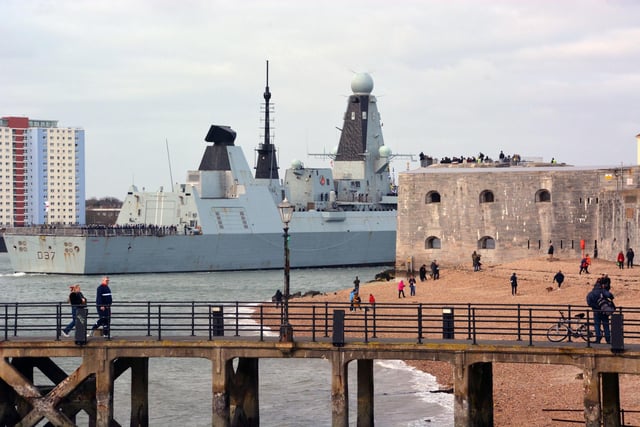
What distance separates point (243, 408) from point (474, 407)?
4751 millimetres

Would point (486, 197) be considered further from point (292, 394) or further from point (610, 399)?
point (610, 399)

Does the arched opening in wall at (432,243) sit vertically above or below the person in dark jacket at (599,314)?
above

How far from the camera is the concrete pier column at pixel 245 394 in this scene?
24.3 meters

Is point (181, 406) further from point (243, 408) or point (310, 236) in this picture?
point (310, 236)

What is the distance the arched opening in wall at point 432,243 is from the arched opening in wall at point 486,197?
3351 millimetres

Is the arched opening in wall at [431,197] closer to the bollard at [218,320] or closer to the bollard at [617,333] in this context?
the bollard at [218,320]

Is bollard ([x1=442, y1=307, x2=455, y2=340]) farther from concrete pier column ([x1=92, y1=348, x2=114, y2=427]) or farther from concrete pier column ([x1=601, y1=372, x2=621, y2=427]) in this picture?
concrete pier column ([x1=92, y1=348, x2=114, y2=427])

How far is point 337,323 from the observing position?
22250 millimetres

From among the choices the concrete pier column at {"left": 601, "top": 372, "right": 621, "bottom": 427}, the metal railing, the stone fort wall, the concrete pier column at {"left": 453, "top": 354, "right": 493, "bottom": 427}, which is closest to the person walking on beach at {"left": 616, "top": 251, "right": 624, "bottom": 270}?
the stone fort wall

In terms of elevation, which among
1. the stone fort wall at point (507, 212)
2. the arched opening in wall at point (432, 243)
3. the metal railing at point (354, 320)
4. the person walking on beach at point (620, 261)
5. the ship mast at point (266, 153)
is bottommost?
the metal railing at point (354, 320)

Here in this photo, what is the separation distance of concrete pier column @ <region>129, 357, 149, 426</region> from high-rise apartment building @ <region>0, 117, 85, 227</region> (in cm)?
16115

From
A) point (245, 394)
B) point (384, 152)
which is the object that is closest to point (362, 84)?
point (384, 152)

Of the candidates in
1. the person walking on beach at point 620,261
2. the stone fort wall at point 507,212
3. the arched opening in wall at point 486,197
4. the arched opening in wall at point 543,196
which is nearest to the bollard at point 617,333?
the person walking on beach at point 620,261

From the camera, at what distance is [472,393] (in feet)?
73.2
